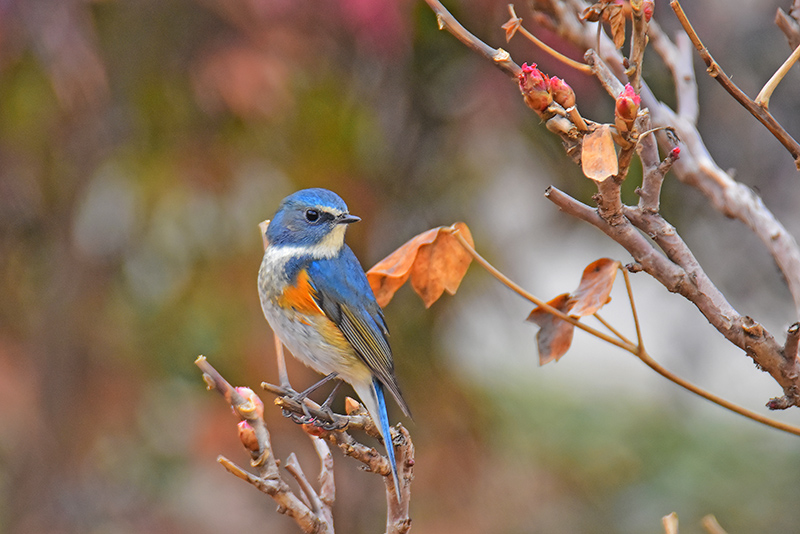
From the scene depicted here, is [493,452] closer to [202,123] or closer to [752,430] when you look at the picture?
[202,123]

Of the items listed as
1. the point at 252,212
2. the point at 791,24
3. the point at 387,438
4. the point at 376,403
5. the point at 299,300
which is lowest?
the point at 252,212

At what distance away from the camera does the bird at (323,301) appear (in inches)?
93.7

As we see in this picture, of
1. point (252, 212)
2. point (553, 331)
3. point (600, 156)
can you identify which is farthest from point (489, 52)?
point (252, 212)

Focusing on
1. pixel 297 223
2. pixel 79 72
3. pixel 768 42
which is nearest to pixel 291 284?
pixel 297 223

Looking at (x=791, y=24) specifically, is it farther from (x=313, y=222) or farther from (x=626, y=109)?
(x=313, y=222)

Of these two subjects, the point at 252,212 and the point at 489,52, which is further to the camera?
the point at 252,212

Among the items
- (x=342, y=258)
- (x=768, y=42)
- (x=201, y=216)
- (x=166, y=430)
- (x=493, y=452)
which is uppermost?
(x=768, y=42)

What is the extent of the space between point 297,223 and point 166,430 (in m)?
2.76

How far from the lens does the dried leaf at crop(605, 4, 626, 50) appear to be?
1243mm

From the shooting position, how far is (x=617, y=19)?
1249 mm

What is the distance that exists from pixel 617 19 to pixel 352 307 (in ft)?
4.58

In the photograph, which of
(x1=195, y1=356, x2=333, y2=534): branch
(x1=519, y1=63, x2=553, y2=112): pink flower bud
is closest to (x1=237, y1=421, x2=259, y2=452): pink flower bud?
(x1=195, y1=356, x2=333, y2=534): branch

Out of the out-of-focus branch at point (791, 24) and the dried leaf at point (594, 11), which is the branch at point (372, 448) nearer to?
the dried leaf at point (594, 11)

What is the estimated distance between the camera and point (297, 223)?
2514 mm
